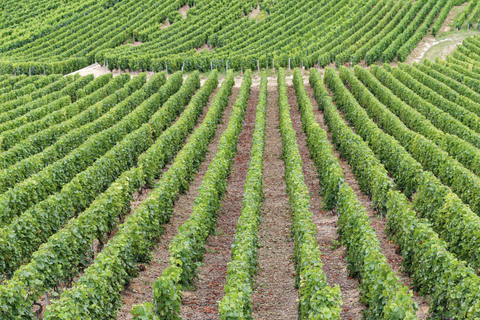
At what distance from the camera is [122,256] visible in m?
14.0

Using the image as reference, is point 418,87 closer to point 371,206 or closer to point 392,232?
point 371,206

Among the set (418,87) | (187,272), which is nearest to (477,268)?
(187,272)

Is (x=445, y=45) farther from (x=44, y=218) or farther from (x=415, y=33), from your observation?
(x=44, y=218)

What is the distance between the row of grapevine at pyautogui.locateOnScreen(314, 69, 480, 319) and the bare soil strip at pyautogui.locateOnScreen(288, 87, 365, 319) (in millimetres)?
1673

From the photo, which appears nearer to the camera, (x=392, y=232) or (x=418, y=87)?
(x=392, y=232)

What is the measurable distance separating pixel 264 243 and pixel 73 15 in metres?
58.3

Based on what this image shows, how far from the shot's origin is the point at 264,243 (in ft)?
58.4

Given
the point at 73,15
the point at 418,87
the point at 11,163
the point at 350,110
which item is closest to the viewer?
the point at 11,163

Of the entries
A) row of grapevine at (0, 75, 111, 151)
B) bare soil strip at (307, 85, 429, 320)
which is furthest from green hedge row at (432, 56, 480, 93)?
row of grapevine at (0, 75, 111, 151)

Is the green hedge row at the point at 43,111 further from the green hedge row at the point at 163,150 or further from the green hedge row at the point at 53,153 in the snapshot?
the green hedge row at the point at 163,150

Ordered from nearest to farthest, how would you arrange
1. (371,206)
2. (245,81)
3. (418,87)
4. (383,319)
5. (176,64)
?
(383,319) < (371,206) < (418,87) < (245,81) < (176,64)

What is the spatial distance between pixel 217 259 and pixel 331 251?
3737mm

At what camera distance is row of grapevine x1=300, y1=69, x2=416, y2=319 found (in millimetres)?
10805

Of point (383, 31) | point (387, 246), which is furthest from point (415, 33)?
point (387, 246)
